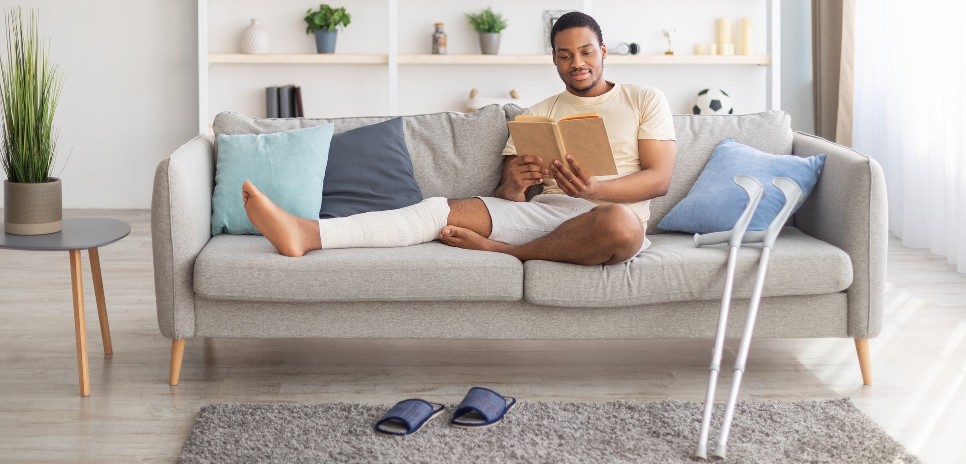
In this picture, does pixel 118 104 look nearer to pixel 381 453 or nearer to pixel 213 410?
pixel 213 410

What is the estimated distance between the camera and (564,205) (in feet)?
10.6

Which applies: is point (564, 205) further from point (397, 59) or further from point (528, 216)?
point (397, 59)

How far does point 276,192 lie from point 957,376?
2.01 meters

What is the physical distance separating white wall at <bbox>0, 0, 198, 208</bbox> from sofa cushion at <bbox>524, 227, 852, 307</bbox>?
3811 millimetres

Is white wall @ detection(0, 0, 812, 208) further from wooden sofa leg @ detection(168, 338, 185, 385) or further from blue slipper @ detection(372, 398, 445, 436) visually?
blue slipper @ detection(372, 398, 445, 436)

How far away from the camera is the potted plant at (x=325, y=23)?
5.79 m

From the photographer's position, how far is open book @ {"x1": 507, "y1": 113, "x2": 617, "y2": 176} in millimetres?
2855

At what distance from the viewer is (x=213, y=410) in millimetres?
2744

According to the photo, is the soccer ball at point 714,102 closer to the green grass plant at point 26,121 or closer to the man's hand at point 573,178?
the man's hand at point 573,178

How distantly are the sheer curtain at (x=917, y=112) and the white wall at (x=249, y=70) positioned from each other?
604mm

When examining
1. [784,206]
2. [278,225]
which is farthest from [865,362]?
[278,225]

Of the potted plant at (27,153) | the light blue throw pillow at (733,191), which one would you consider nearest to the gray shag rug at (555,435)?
the light blue throw pillow at (733,191)

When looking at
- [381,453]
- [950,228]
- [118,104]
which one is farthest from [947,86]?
[118,104]

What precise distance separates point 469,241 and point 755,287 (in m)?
0.79
